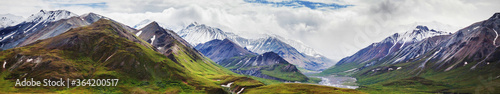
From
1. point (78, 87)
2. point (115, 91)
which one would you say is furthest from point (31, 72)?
point (115, 91)

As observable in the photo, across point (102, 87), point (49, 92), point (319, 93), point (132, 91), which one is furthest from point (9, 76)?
point (319, 93)

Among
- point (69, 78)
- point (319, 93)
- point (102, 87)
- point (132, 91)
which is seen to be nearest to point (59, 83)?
point (69, 78)

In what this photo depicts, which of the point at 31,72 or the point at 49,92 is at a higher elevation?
the point at 31,72

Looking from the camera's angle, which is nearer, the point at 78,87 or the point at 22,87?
the point at 22,87

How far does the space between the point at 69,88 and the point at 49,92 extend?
43.1 ft

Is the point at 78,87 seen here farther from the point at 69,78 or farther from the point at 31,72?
the point at 31,72

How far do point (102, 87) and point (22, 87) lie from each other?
41418 mm

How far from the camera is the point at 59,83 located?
192 m

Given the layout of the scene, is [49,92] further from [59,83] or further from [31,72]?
[31,72]

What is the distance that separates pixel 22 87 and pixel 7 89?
684cm

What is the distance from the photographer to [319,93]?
19975 cm

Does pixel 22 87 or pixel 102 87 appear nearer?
pixel 22 87

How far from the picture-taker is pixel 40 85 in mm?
185000

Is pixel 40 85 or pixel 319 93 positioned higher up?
pixel 40 85
